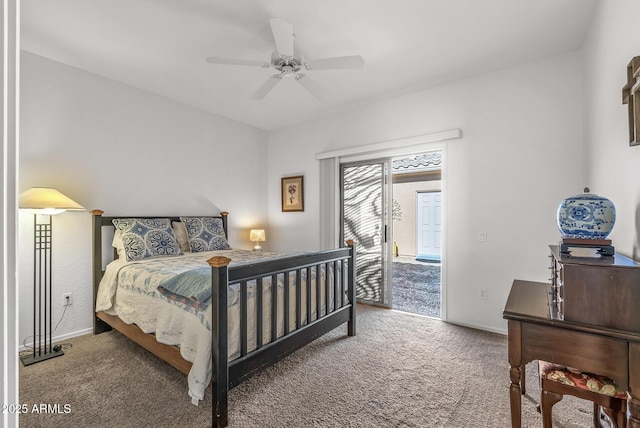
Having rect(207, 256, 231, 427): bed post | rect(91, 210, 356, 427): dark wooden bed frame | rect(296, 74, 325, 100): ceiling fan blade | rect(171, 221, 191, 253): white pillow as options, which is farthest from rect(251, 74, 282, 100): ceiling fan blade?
rect(171, 221, 191, 253): white pillow

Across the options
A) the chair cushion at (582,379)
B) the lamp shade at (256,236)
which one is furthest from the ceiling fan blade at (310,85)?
the chair cushion at (582,379)

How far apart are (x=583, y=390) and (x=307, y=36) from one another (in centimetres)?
276

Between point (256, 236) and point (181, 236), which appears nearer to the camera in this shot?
point (181, 236)

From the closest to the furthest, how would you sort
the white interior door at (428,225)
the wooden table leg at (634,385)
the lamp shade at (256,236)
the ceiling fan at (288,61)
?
the wooden table leg at (634,385) → the ceiling fan at (288,61) → the lamp shade at (256,236) → the white interior door at (428,225)

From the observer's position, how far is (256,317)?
2.01 meters

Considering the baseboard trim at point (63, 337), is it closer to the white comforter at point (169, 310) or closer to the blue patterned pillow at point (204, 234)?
the white comforter at point (169, 310)

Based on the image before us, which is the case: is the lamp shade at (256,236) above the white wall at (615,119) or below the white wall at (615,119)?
below

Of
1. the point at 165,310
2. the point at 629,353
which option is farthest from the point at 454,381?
the point at 165,310

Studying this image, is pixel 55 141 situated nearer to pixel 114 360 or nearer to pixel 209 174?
pixel 209 174

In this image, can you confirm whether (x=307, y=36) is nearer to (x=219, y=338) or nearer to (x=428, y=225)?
(x=219, y=338)

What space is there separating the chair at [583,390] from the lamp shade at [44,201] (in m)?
3.44

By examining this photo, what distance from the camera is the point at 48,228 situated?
9.09 ft

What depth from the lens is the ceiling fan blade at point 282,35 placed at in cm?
192

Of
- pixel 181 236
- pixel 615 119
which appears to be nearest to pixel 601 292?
pixel 615 119
